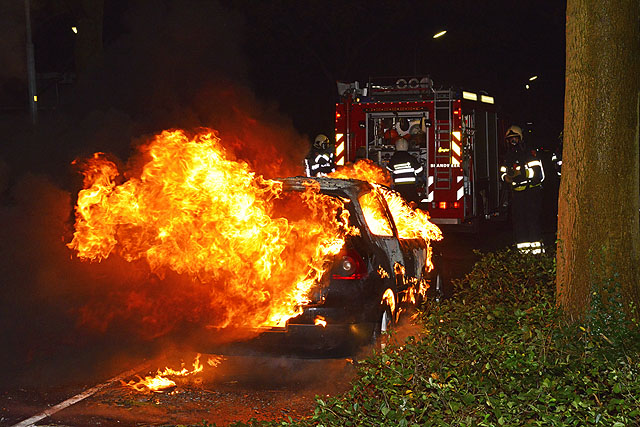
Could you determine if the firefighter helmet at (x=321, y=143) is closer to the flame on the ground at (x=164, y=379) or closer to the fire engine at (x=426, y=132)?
the fire engine at (x=426, y=132)

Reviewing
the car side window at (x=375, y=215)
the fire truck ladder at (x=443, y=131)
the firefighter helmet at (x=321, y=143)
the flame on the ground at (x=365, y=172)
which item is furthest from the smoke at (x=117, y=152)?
the fire truck ladder at (x=443, y=131)

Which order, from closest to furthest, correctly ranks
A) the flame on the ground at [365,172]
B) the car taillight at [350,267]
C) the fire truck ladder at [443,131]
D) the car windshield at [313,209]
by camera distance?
the car taillight at [350,267]
the car windshield at [313,209]
the flame on the ground at [365,172]
the fire truck ladder at [443,131]

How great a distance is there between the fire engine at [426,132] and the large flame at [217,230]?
9.13 m

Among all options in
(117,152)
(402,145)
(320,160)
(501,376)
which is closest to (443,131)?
(402,145)

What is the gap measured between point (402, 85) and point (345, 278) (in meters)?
10.4

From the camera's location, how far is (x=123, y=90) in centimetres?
1354

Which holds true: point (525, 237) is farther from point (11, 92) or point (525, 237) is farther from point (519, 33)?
point (519, 33)

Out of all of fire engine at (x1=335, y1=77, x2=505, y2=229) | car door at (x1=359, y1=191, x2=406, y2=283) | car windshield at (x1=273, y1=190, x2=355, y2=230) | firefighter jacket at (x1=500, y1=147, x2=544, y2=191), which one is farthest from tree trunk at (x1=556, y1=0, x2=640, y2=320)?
fire engine at (x1=335, y1=77, x2=505, y2=229)

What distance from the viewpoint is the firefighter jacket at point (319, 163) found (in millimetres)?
16266

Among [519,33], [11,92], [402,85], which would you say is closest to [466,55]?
[519,33]

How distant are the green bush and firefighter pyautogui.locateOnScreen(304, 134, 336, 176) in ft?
33.3

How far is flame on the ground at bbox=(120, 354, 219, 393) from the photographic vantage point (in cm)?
642

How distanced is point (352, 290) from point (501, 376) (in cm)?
202

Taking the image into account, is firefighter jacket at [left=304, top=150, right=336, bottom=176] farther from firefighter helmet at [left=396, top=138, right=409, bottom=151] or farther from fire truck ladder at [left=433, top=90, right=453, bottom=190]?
fire truck ladder at [left=433, top=90, right=453, bottom=190]
